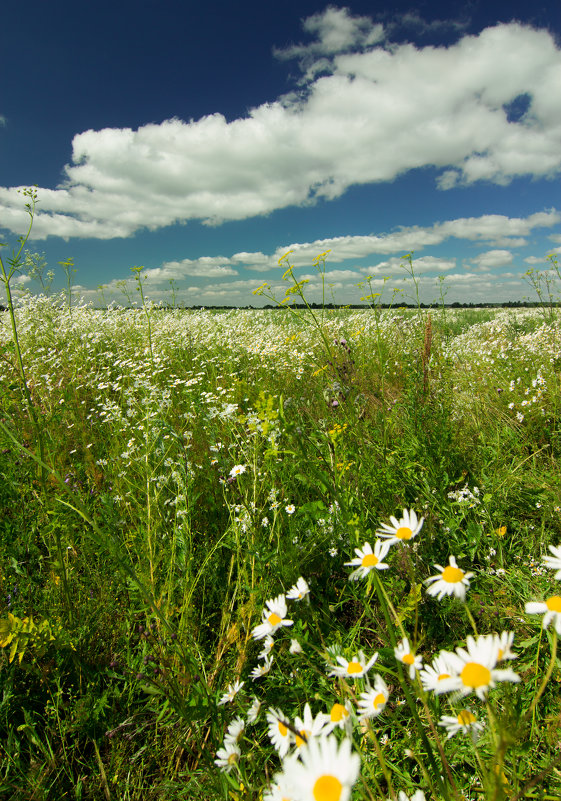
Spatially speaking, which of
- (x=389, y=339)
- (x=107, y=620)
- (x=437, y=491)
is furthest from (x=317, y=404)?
(x=389, y=339)

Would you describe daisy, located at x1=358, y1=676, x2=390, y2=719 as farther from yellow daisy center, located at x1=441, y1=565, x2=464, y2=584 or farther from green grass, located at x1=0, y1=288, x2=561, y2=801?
yellow daisy center, located at x1=441, y1=565, x2=464, y2=584

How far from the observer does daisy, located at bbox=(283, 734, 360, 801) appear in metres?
0.44

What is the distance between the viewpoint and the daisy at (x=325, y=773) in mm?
443

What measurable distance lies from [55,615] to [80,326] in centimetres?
597

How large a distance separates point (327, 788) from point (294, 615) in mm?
1194

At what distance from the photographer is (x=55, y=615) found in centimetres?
160

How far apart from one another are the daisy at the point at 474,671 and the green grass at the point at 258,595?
6cm

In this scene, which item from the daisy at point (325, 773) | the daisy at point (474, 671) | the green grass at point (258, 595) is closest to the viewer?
the daisy at point (325, 773)

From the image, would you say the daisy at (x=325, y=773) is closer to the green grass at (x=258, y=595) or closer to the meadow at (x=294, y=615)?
the meadow at (x=294, y=615)

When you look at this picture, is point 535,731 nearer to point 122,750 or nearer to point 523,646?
point 523,646

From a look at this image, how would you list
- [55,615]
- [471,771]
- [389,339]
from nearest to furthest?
1. [471,771]
2. [55,615]
3. [389,339]

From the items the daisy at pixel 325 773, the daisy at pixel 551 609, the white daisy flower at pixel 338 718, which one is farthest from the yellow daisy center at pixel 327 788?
the daisy at pixel 551 609

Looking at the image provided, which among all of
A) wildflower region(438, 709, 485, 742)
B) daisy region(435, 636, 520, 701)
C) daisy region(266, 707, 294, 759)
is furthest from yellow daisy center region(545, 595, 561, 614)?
daisy region(266, 707, 294, 759)

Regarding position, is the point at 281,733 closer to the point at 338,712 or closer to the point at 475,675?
the point at 338,712
